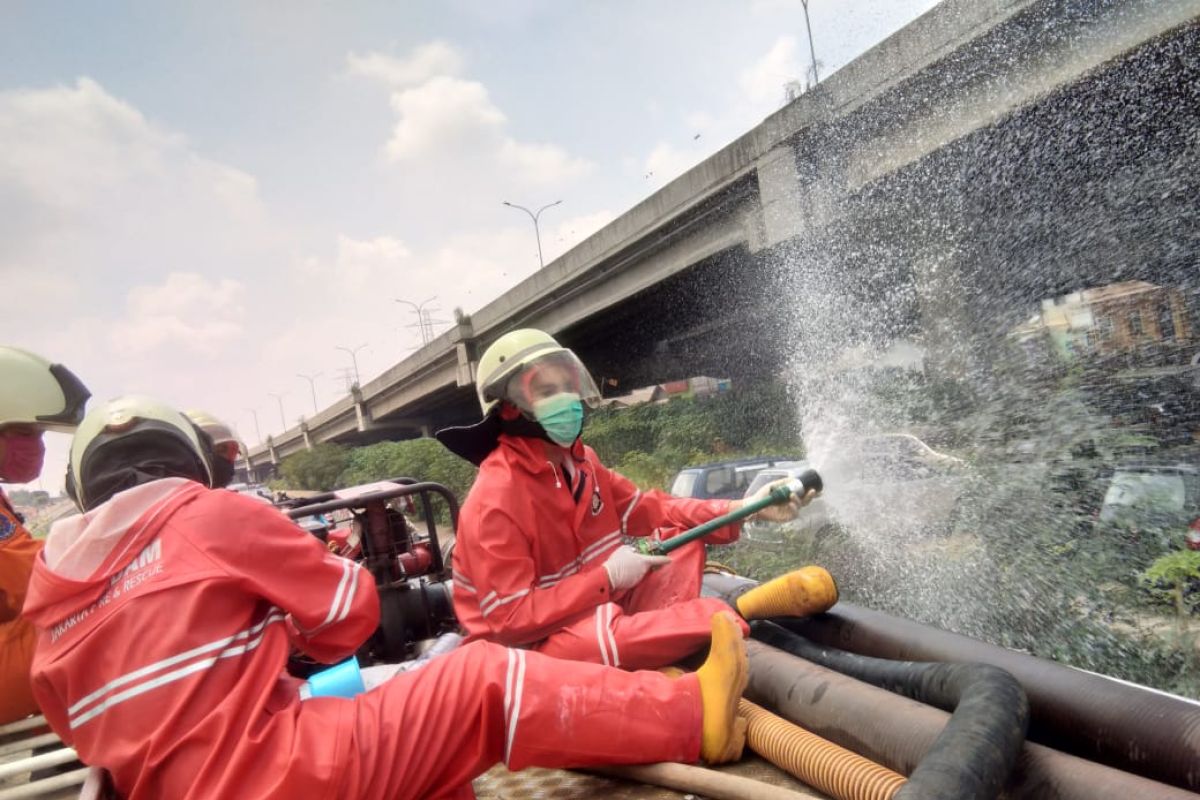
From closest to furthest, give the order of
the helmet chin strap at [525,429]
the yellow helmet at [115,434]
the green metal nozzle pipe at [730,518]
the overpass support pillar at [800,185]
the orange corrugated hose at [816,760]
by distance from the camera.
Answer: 1. the orange corrugated hose at [816,760]
2. the yellow helmet at [115,434]
3. the green metal nozzle pipe at [730,518]
4. the helmet chin strap at [525,429]
5. the overpass support pillar at [800,185]

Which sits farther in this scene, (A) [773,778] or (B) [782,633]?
(B) [782,633]

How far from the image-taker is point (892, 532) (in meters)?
6.27

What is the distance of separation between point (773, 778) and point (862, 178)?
9.17 metres

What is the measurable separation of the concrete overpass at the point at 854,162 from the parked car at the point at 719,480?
4305 mm

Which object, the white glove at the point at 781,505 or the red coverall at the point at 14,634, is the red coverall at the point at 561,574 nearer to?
the white glove at the point at 781,505

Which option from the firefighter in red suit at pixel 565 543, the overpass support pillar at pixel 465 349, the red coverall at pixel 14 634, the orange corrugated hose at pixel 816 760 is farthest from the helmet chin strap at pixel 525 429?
the overpass support pillar at pixel 465 349

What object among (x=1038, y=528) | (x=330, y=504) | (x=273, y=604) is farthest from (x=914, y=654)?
(x=1038, y=528)

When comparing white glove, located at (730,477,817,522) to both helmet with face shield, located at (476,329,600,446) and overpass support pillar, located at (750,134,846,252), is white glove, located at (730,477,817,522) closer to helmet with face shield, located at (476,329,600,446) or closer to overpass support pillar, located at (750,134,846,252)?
helmet with face shield, located at (476,329,600,446)

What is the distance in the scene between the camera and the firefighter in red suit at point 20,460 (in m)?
2.44

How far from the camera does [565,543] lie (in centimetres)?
287

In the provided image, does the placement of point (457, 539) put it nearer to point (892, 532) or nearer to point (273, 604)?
point (273, 604)

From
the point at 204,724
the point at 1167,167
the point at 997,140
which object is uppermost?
the point at 997,140

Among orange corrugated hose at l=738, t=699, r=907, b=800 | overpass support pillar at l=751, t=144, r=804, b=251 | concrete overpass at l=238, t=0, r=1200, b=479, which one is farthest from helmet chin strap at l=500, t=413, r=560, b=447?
overpass support pillar at l=751, t=144, r=804, b=251

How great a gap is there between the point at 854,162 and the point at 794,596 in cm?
859
